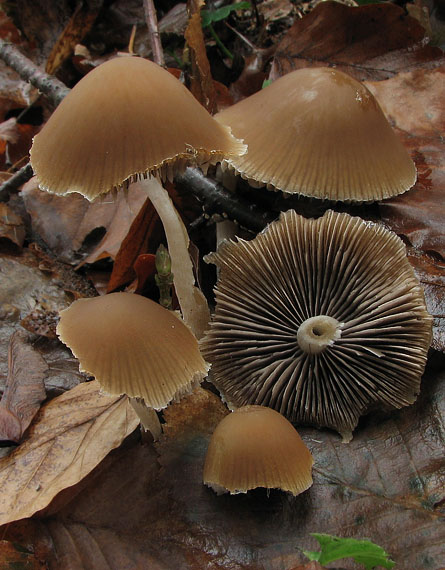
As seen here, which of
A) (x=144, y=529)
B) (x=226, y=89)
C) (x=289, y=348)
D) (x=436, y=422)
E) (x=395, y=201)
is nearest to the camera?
(x=144, y=529)

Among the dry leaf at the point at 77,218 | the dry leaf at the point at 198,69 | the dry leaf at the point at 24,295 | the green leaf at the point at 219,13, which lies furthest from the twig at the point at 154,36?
the dry leaf at the point at 24,295

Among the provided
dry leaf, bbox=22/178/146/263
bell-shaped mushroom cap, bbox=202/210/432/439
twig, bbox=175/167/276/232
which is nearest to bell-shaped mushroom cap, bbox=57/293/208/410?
bell-shaped mushroom cap, bbox=202/210/432/439

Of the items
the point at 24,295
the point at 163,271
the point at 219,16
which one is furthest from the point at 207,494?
the point at 219,16

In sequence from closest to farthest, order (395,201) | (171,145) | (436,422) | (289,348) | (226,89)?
(171,145)
(436,422)
(289,348)
(395,201)
(226,89)

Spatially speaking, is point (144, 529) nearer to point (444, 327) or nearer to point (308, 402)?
point (308, 402)

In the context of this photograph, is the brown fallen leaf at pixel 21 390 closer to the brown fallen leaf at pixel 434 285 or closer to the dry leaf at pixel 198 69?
the brown fallen leaf at pixel 434 285

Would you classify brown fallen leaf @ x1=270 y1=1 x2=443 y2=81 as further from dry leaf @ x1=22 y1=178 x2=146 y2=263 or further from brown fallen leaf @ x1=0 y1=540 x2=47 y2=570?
brown fallen leaf @ x1=0 y1=540 x2=47 y2=570

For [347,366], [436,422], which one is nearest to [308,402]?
[347,366]
